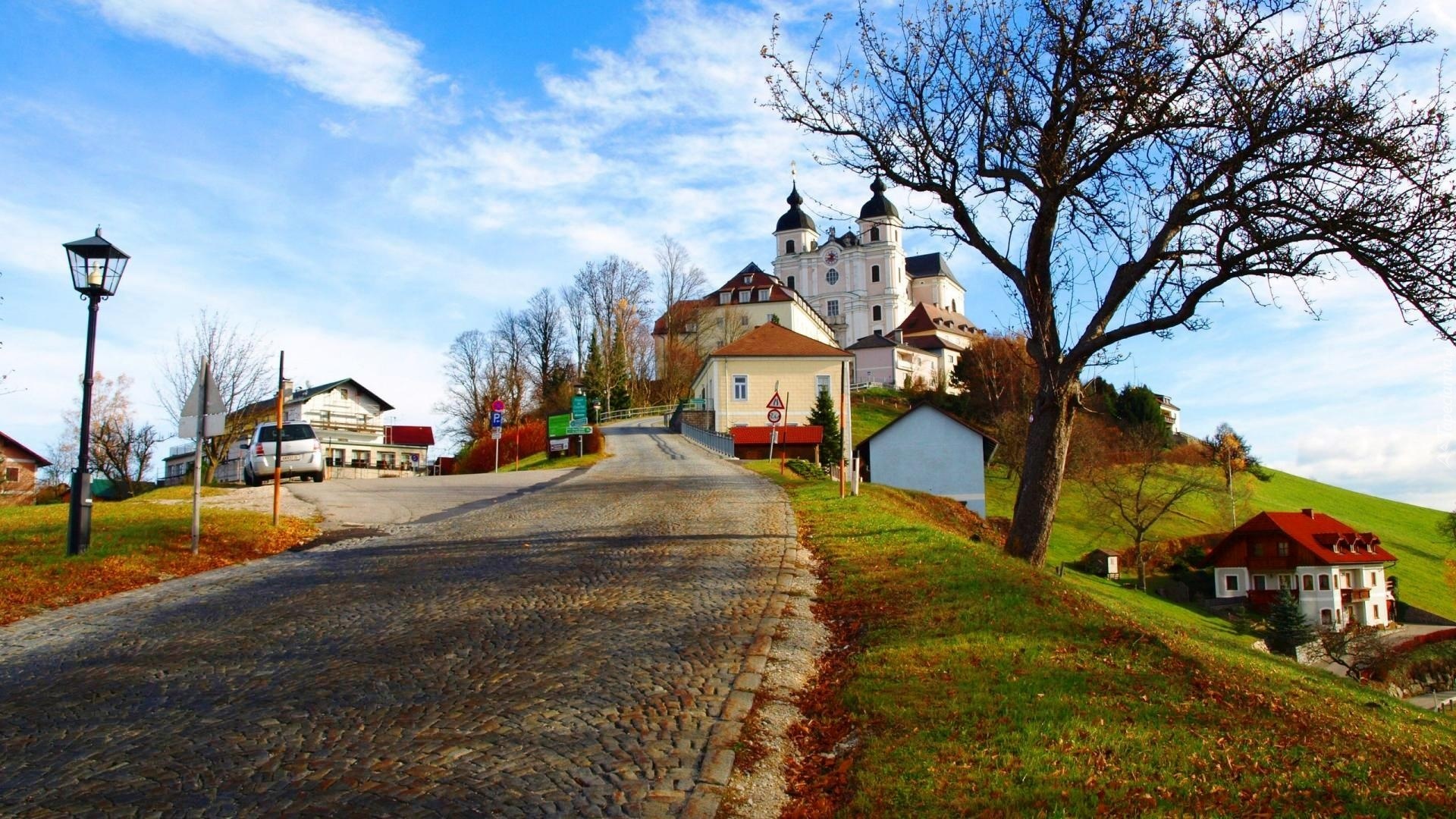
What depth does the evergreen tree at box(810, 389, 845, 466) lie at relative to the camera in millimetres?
56031

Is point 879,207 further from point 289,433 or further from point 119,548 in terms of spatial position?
point 119,548

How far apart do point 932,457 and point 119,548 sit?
41232mm

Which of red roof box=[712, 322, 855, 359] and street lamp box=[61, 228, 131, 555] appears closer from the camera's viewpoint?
street lamp box=[61, 228, 131, 555]

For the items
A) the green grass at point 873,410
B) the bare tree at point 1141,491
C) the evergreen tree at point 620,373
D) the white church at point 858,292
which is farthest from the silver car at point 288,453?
the white church at point 858,292

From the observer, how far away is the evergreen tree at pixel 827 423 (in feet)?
184

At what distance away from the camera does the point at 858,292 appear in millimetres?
127000

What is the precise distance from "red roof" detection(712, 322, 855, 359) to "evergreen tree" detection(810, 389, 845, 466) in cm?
272

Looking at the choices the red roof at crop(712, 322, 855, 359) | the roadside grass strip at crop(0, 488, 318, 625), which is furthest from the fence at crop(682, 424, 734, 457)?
the roadside grass strip at crop(0, 488, 318, 625)

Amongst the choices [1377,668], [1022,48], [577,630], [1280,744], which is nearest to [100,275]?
[577,630]

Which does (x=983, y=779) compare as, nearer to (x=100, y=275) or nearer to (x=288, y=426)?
(x=100, y=275)

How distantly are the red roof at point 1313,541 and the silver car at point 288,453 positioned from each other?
45.1 meters

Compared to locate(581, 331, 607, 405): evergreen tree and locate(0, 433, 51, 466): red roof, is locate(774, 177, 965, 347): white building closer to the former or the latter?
locate(581, 331, 607, 405): evergreen tree

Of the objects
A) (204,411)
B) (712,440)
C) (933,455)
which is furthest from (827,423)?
(204,411)

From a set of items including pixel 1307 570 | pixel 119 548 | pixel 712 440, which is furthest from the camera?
pixel 1307 570
